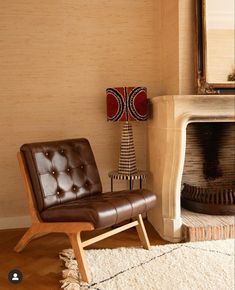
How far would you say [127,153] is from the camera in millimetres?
3023

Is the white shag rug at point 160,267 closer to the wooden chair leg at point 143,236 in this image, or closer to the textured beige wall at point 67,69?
the wooden chair leg at point 143,236

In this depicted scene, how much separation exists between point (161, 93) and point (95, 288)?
1.87m

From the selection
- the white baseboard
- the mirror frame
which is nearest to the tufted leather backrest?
the white baseboard

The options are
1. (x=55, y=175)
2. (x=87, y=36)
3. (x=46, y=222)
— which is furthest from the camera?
(x=87, y=36)

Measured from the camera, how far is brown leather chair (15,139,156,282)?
215 centimetres

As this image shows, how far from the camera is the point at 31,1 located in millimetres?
3047

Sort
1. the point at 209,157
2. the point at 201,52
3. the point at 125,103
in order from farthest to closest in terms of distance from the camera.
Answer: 1. the point at 209,157
2. the point at 125,103
3. the point at 201,52

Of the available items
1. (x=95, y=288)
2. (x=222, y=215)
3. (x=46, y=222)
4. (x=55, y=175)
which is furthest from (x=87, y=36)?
(x=95, y=288)

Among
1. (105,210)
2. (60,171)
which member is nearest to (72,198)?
(60,171)

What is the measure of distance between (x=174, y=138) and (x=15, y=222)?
5.02 feet

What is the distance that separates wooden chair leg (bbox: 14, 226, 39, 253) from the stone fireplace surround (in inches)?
37.8

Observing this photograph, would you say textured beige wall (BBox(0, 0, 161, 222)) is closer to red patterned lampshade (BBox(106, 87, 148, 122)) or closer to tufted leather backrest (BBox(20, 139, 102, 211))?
red patterned lampshade (BBox(106, 87, 148, 122))

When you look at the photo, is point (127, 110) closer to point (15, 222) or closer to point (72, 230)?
point (72, 230)

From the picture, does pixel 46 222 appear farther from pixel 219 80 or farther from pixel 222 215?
pixel 219 80
